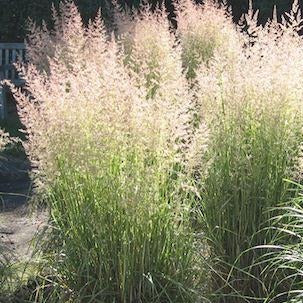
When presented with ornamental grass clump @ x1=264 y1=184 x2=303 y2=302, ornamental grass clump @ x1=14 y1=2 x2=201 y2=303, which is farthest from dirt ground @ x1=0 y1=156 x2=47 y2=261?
ornamental grass clump @ x1=264 y1=184 x2=303 y2=302

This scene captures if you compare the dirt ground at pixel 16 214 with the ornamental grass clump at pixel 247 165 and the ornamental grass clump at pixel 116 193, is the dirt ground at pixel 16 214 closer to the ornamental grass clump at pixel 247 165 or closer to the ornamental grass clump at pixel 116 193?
the ornamental grass clump at pixel 116 193

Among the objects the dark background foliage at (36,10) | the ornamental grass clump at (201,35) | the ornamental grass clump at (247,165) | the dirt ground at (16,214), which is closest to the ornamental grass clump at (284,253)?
the ornamental grass clump at (247,165)

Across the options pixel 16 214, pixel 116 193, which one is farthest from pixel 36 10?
pixel 116 193

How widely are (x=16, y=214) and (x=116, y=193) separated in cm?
235

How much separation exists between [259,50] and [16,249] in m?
1.84

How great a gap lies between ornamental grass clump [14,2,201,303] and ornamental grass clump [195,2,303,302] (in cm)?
26

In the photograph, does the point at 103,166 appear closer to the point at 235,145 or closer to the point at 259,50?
the point at 235,145

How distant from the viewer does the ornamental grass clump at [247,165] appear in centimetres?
320

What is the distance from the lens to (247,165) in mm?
3195

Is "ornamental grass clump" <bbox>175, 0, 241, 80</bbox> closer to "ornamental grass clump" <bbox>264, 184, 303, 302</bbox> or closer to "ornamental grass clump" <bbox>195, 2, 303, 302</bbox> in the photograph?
"ornamental grass clump" <bbox>195, 2, 303, 302</bbox>

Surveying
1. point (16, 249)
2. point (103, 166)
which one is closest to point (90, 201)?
point (103, 166)

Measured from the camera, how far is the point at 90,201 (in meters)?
2.93

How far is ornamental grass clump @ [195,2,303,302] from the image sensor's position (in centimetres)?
320

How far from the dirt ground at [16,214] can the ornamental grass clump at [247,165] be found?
90 centimetres
